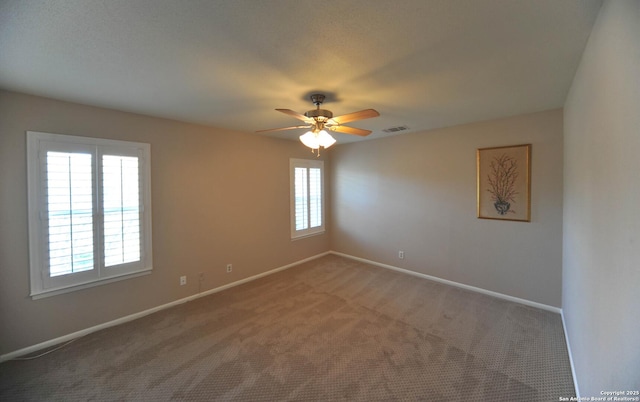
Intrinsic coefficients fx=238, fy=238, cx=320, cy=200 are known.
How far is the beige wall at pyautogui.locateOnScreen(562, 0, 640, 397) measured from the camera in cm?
93

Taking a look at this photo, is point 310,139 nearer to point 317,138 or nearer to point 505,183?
point 317,138

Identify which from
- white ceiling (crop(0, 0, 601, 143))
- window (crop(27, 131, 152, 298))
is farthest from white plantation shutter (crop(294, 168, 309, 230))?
window (crop(27, 131, 152, 298))

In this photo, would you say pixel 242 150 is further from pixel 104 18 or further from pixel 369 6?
pixel 369 6

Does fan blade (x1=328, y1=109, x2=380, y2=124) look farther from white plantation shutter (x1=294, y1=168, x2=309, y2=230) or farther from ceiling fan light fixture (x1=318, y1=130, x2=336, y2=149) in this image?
white plantation shutter (x1=294, y1=168, x2=309, y2=230)

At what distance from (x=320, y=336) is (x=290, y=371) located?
54 centimetres

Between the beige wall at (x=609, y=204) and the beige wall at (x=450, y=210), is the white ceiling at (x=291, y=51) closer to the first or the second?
the beige wall at (x=609, y=204)

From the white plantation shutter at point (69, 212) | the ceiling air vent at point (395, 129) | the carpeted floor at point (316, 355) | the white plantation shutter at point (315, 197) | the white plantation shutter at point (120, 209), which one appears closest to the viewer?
the carpeted floor at point (316, 355)

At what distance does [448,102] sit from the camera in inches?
104

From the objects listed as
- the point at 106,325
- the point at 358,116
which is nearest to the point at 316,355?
the point at 358,116

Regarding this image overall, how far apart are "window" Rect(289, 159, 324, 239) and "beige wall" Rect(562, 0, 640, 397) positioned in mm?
3839

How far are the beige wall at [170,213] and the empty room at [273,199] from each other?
0.07ft

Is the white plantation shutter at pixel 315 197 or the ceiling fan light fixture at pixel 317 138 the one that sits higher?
the ceiling fan light fixture at pixel 317 138

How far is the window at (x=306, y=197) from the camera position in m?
4.75

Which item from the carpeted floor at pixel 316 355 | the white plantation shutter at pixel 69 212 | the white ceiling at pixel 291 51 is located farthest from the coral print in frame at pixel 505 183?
the white plantation shutter at pixel 69 212
